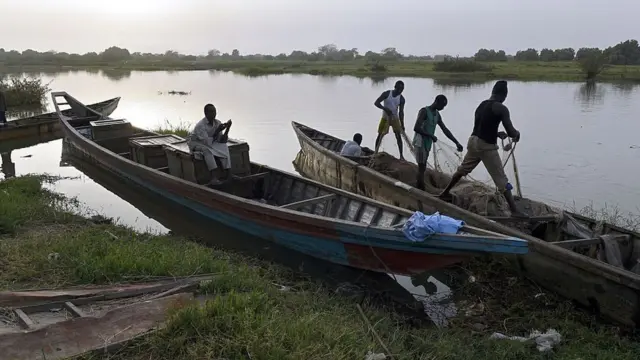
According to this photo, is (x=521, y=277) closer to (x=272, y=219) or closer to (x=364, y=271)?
(x=364, y=271)

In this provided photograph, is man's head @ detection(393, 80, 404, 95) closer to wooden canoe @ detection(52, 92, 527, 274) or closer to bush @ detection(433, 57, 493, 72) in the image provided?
wooden canoe @ detection(52, 92, 527, 274)

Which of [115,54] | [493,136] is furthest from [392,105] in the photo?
[115,54]

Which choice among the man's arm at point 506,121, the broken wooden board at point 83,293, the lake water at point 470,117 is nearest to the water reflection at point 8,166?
the lake water at point 470,117

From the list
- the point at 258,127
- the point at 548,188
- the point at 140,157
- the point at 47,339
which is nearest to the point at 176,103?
the point at 258,127

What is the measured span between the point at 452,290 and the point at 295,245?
2100 mm

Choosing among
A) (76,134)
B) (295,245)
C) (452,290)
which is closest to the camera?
(452,290)

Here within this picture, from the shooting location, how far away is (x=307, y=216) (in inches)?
244

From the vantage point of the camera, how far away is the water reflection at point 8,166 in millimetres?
11625

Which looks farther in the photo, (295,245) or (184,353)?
(295,245)

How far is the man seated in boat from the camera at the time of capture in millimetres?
7754

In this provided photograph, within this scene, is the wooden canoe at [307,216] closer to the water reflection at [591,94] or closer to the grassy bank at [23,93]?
the grassy bank at [23,93]

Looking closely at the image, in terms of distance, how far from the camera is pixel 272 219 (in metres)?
6.73

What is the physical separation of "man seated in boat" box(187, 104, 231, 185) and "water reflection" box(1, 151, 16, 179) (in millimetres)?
6030

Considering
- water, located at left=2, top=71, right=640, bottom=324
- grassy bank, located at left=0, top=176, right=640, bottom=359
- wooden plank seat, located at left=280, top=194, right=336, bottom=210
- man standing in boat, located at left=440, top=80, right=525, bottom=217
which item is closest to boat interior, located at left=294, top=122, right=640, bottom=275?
man standing in boat, located at left=440, top=80, right=525, bottom=217
